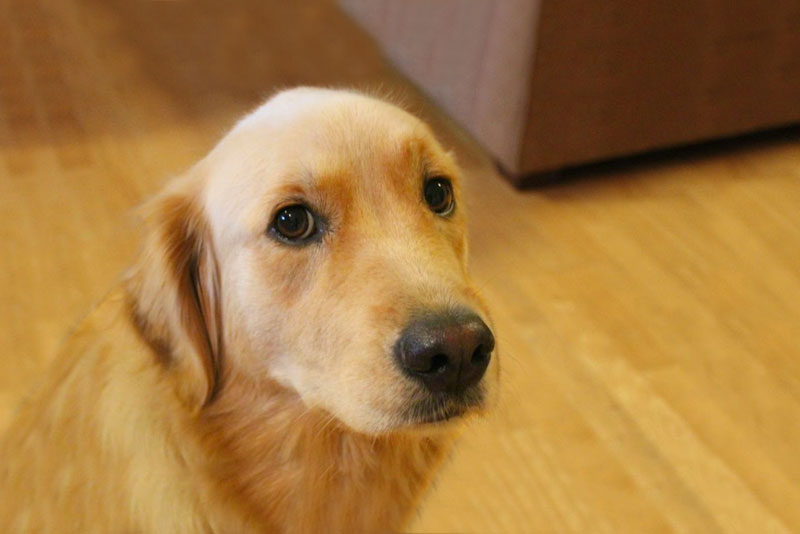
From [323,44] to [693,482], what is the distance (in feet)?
8.27

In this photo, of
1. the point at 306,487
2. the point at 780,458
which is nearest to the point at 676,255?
the point at 780,458

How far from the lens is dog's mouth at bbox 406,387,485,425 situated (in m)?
1.31

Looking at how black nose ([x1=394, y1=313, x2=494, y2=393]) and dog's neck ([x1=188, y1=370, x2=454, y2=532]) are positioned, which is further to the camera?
dog's neck ([x1=188, y1=370, x2=454, y2=532])

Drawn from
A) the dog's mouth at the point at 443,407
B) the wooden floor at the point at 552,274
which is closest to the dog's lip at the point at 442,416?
the dog's mouth at the point at 443,407

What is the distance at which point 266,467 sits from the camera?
60.1 inches

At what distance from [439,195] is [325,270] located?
0.26 metres

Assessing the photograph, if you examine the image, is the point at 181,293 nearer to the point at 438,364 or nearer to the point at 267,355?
the point at 267,355

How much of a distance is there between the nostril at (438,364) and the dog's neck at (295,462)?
0.24 meters

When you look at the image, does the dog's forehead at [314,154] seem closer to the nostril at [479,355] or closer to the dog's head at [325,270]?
the dog's head at [325,270]

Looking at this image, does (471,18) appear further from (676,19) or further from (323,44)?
(323,44)

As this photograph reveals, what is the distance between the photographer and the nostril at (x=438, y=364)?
127 centimetres

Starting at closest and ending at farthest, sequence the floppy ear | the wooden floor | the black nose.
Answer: the black nose < the floppy ear < the wooden floor

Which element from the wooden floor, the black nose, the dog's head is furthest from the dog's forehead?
the wooden floor

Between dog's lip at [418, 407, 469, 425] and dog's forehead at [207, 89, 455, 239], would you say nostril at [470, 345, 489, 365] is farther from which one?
dog's forehead at [207, 89, 455, 239]
